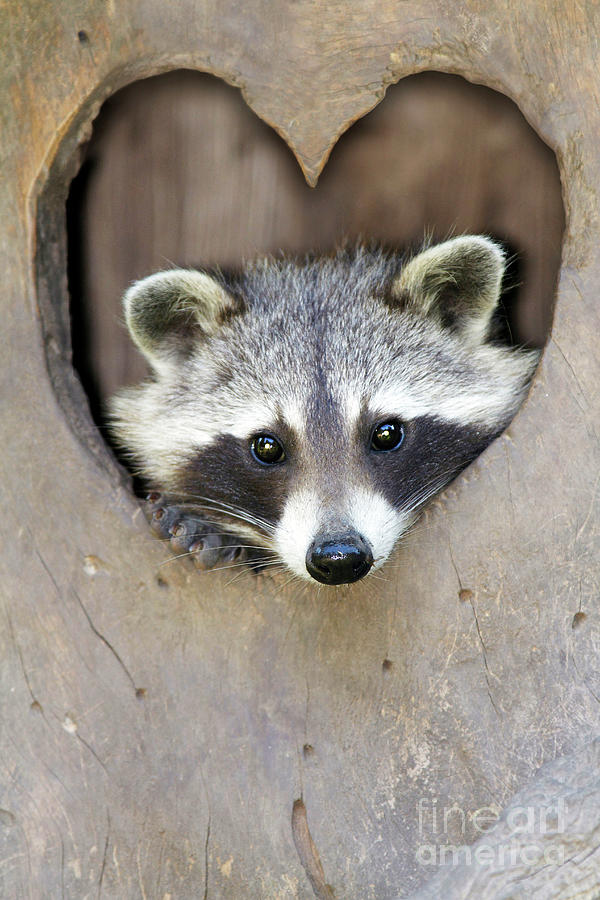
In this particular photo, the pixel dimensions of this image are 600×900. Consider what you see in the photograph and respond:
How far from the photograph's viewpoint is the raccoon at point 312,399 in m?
3.16

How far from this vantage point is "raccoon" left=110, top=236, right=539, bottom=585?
3158 millimetres

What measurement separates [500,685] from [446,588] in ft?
1.08

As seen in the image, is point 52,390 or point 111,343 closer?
point 52,390

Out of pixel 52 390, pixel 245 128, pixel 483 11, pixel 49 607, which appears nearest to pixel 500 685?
pixel 49 607

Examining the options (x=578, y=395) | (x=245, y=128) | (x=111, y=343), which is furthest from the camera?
(x=111, y=343)

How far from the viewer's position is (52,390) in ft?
10.1

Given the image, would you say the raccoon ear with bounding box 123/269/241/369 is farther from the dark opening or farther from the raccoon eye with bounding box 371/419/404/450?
the raccoon eye with bounding box 371/419/404/450

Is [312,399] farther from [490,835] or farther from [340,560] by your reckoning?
[490,835]

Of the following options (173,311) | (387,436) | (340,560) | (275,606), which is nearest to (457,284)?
(387,436)

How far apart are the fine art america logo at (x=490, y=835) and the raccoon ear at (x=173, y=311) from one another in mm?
1909

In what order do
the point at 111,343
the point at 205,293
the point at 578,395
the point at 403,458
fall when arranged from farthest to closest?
the point at 111,343, the point at 205,293, the point at 403,458, the point at 578,395

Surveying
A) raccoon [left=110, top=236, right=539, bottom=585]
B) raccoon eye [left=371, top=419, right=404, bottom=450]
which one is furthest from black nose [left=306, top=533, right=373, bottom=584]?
raccoon eye [left=371, top=419, right=404, bottom=450]

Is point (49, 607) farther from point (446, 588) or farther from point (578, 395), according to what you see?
point (578, 395)

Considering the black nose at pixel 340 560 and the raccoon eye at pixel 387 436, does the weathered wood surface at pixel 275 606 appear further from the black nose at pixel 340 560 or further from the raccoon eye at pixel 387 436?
the raccoon eye at pixel 387 436
